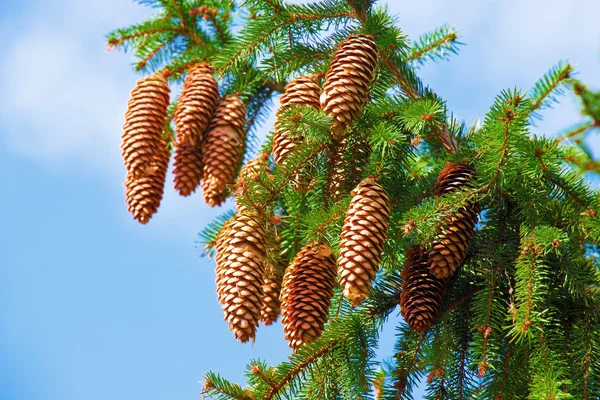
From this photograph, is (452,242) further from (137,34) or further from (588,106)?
(137,34)

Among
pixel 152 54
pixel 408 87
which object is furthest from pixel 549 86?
pixel 152 54

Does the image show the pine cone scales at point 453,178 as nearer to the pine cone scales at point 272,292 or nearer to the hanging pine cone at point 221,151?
the pine cone scales at point 272,292

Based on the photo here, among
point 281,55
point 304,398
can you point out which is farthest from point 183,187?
point 304,398

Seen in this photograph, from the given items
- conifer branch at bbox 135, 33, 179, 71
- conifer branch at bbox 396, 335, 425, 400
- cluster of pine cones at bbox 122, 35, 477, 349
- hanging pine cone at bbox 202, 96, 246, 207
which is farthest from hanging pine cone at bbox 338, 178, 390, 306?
conifer branch at bbox 135, 33, 179, 71

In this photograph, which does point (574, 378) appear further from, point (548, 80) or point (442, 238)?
point (548, 80)

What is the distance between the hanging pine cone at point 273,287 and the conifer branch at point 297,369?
48 cm

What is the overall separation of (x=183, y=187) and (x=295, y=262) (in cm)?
106

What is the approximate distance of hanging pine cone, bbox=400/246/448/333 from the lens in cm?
234

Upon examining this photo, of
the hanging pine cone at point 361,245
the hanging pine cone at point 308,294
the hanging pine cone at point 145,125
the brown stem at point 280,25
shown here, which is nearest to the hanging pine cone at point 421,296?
the hanging pine cone at point 361,245

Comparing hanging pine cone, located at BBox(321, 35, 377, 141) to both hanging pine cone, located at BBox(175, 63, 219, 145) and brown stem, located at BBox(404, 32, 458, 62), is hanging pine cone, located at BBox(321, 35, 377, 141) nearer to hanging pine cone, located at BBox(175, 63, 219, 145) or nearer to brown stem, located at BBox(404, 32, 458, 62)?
brown stem, located at BBox(404, 32, 458, 62)

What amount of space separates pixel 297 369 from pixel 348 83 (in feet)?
3.05

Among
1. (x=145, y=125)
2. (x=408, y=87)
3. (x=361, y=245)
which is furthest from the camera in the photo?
(x=145, y=125)

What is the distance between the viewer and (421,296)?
2352mm

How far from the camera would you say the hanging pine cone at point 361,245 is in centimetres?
227
